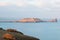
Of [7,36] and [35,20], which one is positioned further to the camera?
[35,20]

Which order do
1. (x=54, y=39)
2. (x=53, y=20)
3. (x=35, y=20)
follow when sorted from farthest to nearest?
(x=53, y=20)
(x=35, y=20)
(x=54, y=39)

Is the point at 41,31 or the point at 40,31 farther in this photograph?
the point at 41,31

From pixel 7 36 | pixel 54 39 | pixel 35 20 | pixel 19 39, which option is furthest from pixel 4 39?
pixel 35 20

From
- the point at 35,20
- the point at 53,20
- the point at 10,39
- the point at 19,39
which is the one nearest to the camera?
the point at 10,39

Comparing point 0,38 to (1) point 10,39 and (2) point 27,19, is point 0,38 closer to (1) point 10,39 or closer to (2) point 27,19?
(1) point 10,39

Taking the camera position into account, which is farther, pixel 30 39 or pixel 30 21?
pixel 30 21

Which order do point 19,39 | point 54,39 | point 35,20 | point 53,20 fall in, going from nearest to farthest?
point 19,39 < point 54,39 < point 35,20 < point 53,20

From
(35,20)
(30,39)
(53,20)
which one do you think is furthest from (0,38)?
(53,20)

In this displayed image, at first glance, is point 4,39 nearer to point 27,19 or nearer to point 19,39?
point 19,39

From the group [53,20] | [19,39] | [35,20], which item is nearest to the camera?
[19,39]
